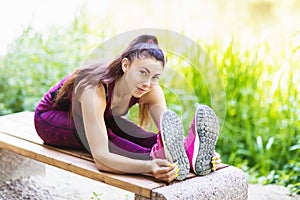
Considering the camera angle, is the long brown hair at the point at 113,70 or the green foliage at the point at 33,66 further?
the green foliage at the point at 33,66

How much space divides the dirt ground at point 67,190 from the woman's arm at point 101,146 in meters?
0.60

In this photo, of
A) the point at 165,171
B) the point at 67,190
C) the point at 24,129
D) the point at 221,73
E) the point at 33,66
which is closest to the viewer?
the point at 165,171

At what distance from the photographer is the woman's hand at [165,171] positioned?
221cm

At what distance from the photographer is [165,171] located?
7.27 feet

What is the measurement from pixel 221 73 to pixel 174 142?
70.1 inches

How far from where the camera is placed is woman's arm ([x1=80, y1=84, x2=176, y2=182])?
7.45 feet

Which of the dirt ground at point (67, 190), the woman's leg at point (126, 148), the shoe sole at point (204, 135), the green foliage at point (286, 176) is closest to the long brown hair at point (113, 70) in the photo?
the woman's leg at point (126, 148)

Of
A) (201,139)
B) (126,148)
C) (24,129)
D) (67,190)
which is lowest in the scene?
(67,190)

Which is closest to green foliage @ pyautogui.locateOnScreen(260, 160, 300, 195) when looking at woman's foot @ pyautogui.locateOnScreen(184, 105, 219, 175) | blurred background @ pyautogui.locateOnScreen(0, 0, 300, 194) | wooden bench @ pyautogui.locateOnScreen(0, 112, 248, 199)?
blurred background @ pyautogui.locateOnScreen(0, 0, 300, 194)

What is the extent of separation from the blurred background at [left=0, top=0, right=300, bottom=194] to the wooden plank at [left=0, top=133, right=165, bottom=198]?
79 cm

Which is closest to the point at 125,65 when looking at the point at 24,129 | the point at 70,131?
the point at 70,131

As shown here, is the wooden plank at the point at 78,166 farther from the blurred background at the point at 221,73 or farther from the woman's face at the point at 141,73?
the blurred background at the point at 221,73

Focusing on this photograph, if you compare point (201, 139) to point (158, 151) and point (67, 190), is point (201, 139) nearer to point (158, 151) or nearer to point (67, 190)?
point (158, 151)

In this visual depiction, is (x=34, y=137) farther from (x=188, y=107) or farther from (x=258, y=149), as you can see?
(x=258, y=149)
